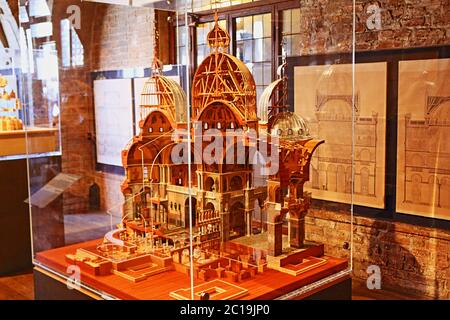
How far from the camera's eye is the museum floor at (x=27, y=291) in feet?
10.5

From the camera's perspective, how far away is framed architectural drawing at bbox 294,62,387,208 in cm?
305

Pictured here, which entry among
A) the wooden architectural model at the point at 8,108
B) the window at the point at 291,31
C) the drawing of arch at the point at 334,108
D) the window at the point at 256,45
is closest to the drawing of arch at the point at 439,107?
the drawing of arch at the point at 334,108

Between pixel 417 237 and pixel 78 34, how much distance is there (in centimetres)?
246

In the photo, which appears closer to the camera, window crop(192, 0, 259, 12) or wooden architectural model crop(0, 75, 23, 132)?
window crop(192, 0, 259, 12)

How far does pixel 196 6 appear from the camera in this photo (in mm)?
2549

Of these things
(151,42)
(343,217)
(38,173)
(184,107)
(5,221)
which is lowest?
(5,221)

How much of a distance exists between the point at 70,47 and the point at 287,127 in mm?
1522

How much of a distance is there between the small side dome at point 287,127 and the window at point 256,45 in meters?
0.28

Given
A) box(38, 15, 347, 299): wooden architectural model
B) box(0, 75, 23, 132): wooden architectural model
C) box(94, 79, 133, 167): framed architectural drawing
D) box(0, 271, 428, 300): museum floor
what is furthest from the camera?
box(0, 75, 23, 132): wooden architectural model

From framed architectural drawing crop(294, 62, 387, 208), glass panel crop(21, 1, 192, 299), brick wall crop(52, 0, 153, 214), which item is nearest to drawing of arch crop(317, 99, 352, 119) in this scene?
framed architectural drawing crop(294, 62, 387, 208)

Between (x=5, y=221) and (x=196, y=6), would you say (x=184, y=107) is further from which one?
(x=5, y=221)

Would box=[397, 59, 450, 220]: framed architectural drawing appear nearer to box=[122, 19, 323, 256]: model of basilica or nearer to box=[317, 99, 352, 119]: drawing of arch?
box=[317, 99, 352, 119]: drawing of arch
